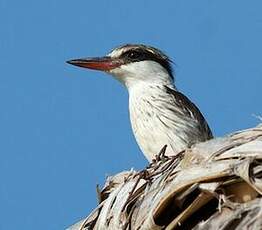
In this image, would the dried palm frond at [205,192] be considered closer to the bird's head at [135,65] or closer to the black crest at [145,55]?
the bird's head at [135,65]

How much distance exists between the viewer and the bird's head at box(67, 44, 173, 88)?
913cm

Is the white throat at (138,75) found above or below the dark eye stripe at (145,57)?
below

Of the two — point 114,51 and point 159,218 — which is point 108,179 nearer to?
point 159,218

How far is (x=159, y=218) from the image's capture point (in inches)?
169

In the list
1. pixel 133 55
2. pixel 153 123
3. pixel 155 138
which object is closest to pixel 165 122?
pixel 153 123

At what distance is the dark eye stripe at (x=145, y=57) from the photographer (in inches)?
365

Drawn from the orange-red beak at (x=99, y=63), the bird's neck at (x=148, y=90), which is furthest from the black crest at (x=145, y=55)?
the bird's neck at (x=148, y=90)

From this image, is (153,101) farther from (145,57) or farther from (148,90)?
(145,57)

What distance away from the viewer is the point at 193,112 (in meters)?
8.43

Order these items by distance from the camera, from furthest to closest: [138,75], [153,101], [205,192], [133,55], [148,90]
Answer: [133,55], [138,75], [148,90], [153,101], [205,192]

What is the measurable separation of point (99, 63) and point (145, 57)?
1.76 feet

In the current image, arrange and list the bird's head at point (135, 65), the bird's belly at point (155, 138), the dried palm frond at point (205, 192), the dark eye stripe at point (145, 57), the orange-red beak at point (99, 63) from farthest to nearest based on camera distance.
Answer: the dark eye stripe at point (145, 57)
the bird's head at point (135, 65)
the orange-red beak at point (99, 63)
the bird's belly at point (155, 138)
the dried palm frond at point (205, 192)

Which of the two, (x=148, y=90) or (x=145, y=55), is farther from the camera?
A: (x=145, y=55)

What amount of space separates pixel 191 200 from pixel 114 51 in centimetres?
517
